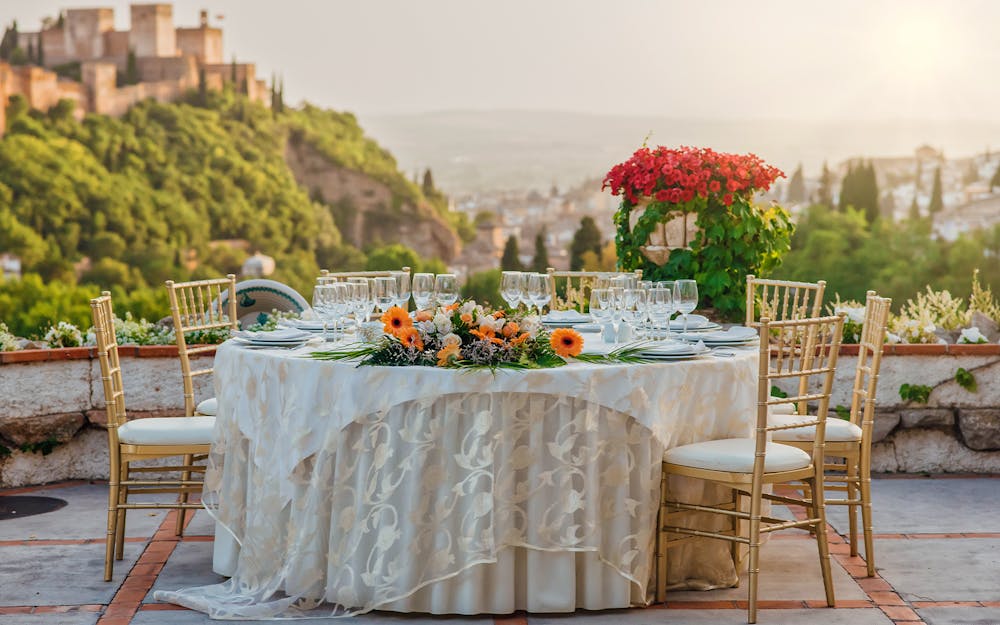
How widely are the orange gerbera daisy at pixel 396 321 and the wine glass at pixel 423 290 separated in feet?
1.48

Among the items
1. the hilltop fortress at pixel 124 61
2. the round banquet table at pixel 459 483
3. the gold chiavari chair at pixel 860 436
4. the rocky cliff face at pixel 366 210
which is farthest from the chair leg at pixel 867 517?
the hilltop fortress at pixel 124 61

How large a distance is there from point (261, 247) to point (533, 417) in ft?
205

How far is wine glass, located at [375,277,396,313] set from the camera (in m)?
3.65

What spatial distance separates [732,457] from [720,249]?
3140mm

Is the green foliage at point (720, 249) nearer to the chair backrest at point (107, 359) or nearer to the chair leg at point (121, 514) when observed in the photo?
the chair backrest at point (107, 359)

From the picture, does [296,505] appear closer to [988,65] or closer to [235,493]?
[235,493]

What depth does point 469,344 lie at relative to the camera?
3178mm

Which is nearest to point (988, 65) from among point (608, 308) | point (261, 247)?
point (261, 247)

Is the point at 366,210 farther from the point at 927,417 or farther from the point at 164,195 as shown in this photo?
the point at 927,417

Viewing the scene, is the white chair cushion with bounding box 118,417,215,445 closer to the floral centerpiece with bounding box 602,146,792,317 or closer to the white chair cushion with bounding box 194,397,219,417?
the white chair cushion with bounding box 194,397,219,417

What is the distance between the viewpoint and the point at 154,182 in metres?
62.7

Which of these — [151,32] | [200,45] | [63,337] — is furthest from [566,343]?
[151,32]

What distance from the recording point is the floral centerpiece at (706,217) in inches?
243

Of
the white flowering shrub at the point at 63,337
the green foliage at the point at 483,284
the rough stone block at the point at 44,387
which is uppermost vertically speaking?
the white flowering shrub at the point at 63,337
